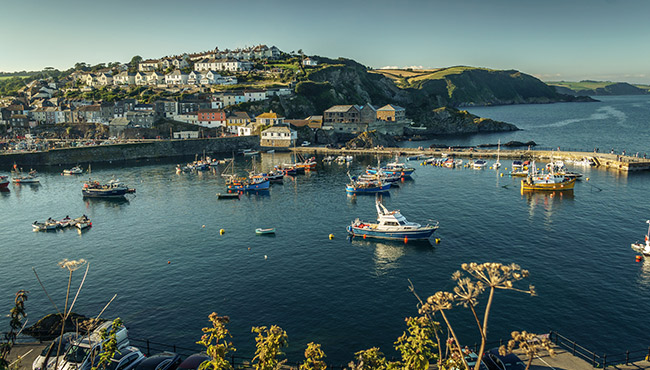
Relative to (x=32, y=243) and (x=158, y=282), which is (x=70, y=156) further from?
(x=158, y=282)

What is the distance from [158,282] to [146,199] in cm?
4396

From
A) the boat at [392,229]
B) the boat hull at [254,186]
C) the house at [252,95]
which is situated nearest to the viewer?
the boat at [392,229]

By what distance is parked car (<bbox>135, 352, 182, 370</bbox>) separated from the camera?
28656 millimetres

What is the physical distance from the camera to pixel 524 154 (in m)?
122

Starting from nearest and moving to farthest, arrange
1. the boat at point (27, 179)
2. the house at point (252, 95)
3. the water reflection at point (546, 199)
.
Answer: the water reflection at point (546, 199)
the boat at point (27, 179)
the house at point (252, 95)

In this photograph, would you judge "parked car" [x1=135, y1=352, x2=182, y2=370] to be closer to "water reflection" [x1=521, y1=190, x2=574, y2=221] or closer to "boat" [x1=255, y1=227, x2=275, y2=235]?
"boat" [x1=255, y1=227, x2=275, y2=235]

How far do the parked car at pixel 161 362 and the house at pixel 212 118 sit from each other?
142 m

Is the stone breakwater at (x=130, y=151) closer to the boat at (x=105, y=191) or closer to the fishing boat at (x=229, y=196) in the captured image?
the boat at (x=105, y=191)

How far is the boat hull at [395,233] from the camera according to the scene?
56.7 m

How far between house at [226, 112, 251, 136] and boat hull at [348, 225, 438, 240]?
11272cm

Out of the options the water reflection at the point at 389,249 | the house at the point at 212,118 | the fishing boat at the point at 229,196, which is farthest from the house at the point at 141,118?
the water reflection at the point at 389,249

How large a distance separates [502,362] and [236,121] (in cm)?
14880

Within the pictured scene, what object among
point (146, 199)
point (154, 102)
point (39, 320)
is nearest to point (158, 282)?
point (39, 320)

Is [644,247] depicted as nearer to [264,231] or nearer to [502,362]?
[502,362]
